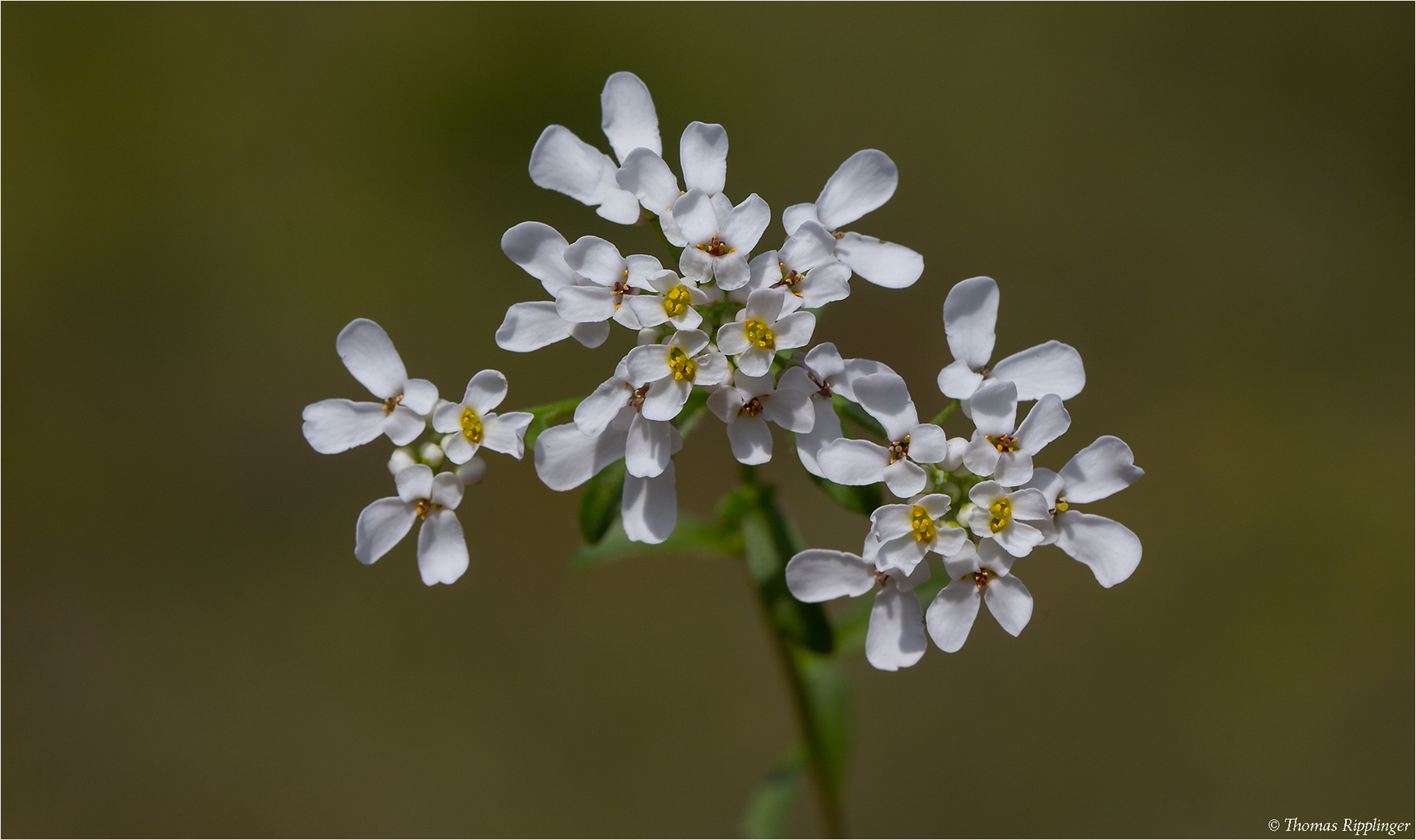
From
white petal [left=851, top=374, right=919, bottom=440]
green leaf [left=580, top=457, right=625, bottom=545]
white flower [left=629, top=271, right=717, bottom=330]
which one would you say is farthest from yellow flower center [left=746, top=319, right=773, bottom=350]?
green leaf [left=580, top=457, right=625, bottom=545]

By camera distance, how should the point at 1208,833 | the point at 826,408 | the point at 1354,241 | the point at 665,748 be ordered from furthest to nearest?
the point at 1354,241, the point at 665,748, the point at 1208,833, the point at 826,408

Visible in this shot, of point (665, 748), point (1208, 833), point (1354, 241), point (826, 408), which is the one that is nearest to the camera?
point (826, 408)

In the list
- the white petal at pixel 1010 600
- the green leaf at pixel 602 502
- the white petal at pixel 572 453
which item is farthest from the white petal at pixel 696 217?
the white petal at pixel 1010 600

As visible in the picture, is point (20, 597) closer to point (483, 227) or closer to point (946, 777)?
point (483, 227)

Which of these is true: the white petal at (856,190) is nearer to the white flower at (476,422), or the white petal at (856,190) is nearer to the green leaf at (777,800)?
the white flower at (476,422)

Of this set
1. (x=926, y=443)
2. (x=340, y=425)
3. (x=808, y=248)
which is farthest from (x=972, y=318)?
(x=340, y=425)

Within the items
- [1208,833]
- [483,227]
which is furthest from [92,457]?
[1208,833]
